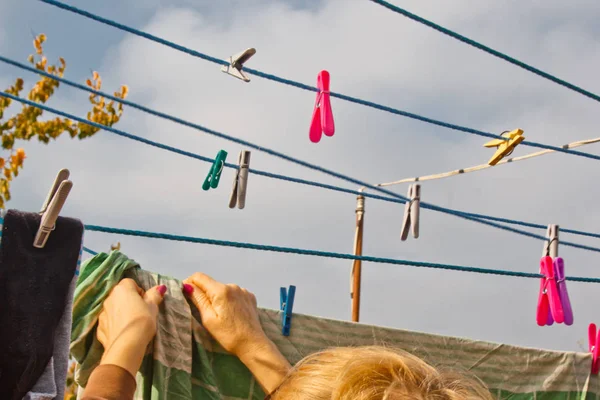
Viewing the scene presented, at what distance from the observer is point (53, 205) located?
121cm

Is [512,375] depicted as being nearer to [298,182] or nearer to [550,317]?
[550,317]

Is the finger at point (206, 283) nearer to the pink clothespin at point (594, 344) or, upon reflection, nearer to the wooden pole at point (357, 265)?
the pink clothespin at point (594, 344)

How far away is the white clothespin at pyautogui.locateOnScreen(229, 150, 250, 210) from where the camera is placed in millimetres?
2152

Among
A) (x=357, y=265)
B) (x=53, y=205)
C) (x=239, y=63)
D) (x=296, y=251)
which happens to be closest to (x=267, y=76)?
(x=239, y=63)

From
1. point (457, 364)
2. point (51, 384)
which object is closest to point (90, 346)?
point (51, 384)

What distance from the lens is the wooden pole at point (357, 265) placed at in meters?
5.52

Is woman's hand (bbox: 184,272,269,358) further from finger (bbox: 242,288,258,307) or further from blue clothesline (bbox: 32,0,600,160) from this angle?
blue clothesline (bbox: 32,0,600,160)

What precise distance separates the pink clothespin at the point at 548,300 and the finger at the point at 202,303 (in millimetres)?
1144

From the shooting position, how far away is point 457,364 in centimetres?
197

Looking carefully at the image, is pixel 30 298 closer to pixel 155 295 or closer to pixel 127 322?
pixel 127 322

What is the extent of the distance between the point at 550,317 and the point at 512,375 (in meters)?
0.41

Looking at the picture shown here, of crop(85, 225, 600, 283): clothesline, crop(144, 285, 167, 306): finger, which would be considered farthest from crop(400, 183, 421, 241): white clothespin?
crop(144, 285, 167, 306): finger

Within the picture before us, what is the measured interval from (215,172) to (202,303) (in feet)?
1.81

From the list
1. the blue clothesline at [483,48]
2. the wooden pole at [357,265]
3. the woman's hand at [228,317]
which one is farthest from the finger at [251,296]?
the wooden pole at [357,265]
